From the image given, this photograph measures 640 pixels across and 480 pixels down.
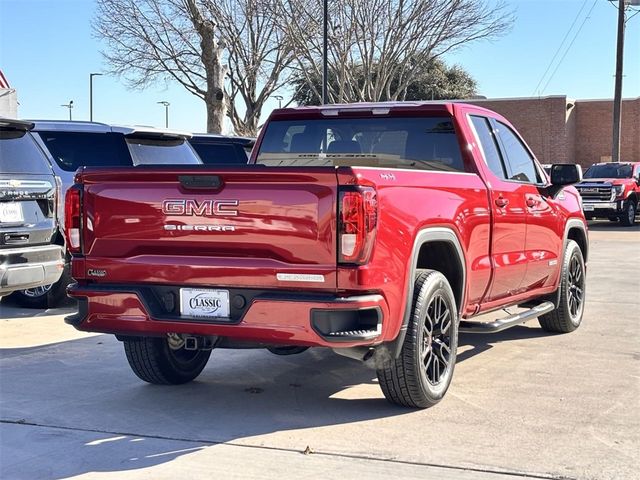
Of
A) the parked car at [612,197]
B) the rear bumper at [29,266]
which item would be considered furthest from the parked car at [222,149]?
the parked car at [612,197]

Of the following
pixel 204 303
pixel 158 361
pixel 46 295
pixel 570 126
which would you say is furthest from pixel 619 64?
pixel 204 303

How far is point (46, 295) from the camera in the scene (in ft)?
30.8

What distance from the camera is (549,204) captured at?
737 cm

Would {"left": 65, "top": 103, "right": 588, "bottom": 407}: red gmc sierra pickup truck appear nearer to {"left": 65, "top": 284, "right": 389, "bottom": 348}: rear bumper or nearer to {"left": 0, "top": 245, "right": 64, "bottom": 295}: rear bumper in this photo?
{"left": 65, "top": 284, "right": 389, "bottom": 348}: rear bumper

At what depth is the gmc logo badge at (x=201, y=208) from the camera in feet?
15.6

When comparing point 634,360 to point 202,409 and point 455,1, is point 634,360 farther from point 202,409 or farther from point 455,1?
point 455,1

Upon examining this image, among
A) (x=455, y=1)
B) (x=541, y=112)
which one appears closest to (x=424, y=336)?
(x=455, y=1)

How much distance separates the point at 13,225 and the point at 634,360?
543 centimetres

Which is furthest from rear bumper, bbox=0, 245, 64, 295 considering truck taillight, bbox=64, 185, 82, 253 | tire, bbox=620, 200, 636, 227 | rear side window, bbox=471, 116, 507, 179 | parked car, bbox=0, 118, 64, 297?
tire, bbox=620, 200, 636, 227

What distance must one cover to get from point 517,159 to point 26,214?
4.40 m

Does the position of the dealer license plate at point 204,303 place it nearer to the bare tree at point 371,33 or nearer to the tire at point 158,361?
the tire at point 158,361

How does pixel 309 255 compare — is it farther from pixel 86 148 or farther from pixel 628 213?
pixel 628 213

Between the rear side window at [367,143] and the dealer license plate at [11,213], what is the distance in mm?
2336

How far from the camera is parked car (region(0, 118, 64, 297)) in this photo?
7227 mm
